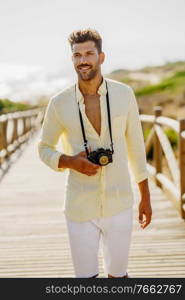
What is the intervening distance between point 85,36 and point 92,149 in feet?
1.69

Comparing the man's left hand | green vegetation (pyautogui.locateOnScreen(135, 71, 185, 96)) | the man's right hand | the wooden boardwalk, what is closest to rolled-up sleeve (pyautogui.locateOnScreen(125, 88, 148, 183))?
the man's left hand

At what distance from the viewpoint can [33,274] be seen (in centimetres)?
427

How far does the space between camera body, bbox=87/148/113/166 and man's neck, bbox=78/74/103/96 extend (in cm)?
31

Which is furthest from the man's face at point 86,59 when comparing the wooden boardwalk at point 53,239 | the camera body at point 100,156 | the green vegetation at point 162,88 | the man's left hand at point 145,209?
the green vegetation at point 162,88

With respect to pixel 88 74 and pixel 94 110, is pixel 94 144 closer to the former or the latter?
pixel 94 110

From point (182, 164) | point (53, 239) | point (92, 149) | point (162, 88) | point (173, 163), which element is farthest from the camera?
point (162, 88)

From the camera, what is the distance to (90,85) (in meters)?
2.61

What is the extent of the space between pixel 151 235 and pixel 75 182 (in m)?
2.81

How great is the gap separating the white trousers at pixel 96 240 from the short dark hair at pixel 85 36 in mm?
812

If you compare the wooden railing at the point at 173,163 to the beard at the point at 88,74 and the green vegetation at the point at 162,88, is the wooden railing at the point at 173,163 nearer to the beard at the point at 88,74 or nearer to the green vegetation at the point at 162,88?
the beard at the point at 88,74

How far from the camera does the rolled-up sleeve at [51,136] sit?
2628 millimetres

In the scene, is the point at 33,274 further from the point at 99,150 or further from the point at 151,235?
the point at 99,150

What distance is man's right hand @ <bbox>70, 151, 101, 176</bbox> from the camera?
246 centimetres

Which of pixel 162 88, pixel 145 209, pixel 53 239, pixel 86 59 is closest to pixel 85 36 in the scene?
pixel 86 59
